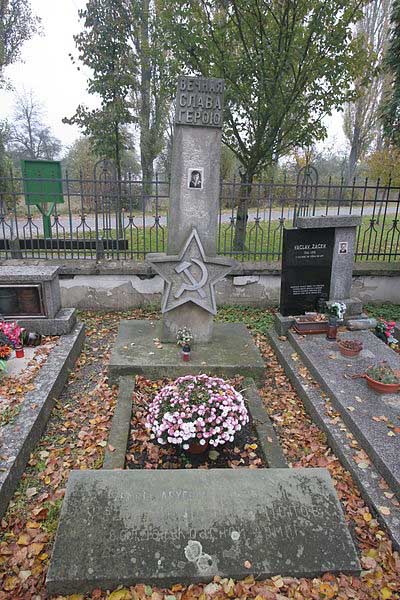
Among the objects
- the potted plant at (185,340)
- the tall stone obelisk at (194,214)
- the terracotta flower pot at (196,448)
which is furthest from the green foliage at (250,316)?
the terracotta flower pot at (196,448)

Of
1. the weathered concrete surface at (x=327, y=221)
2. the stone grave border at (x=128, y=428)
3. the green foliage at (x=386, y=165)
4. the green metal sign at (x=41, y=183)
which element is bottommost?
the stone grave border at (x=128, y=428)

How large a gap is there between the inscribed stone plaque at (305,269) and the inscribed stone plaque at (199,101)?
6.38 feet

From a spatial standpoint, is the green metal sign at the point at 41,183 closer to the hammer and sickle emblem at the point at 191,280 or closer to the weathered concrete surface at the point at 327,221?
the hammer and sickle emblem at the point at 191,280

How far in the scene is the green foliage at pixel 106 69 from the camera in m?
8.66

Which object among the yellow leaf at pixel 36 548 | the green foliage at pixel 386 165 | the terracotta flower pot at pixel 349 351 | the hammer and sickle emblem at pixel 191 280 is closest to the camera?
the yellow leaf at pixel 36 548

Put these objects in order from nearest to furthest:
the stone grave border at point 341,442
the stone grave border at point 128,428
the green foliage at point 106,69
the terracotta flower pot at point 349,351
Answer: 1. the stone grave border at point 341,442
2. the stone grave border at point 128,428
3. the terracotta flower pot at point 349,351
4. the green foliage at point 106,69

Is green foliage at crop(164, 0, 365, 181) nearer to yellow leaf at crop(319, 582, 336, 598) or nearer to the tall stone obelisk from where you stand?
the tall stone obelisk

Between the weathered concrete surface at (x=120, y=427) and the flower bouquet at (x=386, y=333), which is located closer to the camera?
the weathered concrete surface at (x=120, y=427)

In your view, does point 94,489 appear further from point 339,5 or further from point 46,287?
point 339,5

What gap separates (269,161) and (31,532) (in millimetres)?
8298

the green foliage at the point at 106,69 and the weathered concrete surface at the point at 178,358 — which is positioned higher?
the green foliage at the point at 106,69

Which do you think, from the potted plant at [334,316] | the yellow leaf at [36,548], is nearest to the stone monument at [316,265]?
the potted plant at [334,316]

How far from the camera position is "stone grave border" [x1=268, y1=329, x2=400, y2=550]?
2.77 meters

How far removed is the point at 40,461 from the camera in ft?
11.2
